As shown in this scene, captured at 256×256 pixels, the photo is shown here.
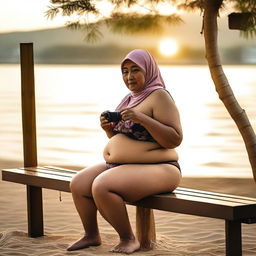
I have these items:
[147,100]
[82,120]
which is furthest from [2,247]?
[82,120]

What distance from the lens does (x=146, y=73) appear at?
626 cm

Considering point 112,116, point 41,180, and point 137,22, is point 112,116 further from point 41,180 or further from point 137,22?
point 137,22

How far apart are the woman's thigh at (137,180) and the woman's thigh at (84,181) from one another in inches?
7.9

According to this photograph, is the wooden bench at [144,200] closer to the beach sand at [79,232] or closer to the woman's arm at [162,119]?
the beach sand at [79,232]

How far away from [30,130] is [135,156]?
1.49 meters

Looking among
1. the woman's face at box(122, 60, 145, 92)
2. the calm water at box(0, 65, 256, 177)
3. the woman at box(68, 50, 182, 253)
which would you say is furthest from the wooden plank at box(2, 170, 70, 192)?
the calm water at box(0, 65, 256, 177)

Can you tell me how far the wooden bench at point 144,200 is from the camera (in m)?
5.63

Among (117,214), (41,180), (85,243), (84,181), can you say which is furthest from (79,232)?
(117,214)

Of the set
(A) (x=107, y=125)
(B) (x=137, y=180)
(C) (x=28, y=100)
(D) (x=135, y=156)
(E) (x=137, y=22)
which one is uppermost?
(E) (x=137, y=22)

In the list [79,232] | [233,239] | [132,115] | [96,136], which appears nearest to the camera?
[233,239]

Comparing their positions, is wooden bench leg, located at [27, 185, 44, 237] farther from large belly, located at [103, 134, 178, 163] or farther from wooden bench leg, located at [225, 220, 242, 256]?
wooden bench leg, located at [225, 220, 242, 256]

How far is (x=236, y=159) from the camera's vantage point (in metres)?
13.4

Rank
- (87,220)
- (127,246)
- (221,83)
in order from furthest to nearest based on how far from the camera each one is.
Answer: (221,83) → (87,220) → (127,246)

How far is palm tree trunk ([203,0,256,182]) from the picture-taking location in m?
6.57
